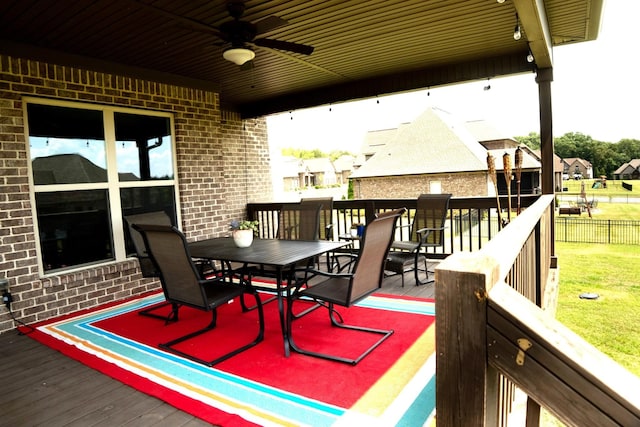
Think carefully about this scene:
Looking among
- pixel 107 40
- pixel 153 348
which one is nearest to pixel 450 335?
pixel 153 348

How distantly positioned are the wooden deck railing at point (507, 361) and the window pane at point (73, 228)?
14.6 ft

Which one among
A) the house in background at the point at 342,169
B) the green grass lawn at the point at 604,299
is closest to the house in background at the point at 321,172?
the house in background at the point at 342,169

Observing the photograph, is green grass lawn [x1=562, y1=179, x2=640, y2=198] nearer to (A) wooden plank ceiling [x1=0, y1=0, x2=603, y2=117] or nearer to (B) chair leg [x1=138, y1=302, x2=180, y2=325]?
(A) wooden plank ceiling [x1=0, y1=0, x2=603, y2=117]

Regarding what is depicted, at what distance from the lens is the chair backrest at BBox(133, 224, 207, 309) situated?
2822mm

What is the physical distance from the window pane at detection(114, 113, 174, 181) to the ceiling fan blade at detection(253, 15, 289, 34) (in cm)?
240

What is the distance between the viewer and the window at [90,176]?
411 centimetres

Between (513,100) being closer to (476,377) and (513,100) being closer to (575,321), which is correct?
(575,321)

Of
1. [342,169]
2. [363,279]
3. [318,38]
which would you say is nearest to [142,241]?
[363,279]

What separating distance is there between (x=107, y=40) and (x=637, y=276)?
37.4 ft

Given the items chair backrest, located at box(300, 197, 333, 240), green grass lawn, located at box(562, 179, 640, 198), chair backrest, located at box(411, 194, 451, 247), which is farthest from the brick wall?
green grass lawn, located at box(562, 179, 640, 198)

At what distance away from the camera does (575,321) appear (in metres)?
5.62

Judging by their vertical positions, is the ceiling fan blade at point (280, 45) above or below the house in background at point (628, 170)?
above

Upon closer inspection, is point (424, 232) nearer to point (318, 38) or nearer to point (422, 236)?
point (422, 236)

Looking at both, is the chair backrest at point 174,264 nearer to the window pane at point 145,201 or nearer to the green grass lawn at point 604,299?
the window pane at point 145,201
